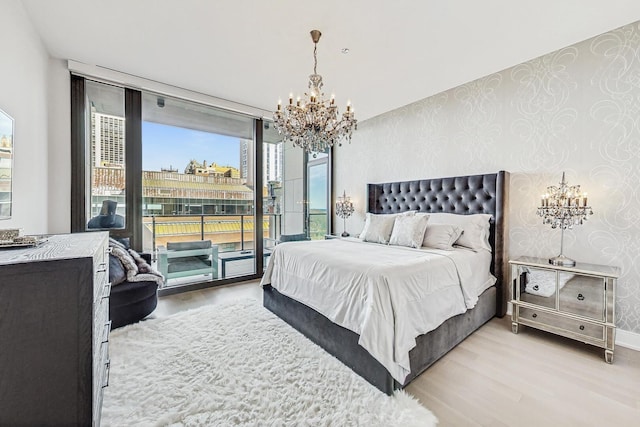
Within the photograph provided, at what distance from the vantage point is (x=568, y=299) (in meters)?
2.33

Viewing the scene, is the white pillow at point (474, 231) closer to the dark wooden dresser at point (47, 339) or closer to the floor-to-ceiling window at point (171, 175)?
the floor-to-ceiling window at point (171, 175)

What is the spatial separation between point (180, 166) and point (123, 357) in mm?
2549

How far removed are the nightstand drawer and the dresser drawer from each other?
7 centimetres

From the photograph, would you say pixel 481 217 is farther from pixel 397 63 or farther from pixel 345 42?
→ pixel 345 42

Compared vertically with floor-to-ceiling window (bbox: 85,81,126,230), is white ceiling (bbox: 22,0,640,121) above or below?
above

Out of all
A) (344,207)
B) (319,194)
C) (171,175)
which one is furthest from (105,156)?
(344,207)

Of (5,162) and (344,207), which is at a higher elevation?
(5,162)

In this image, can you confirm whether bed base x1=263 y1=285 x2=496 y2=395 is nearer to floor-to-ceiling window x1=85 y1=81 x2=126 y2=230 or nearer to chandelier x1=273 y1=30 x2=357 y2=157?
chandelier x1=273 y1=30 x2=357 y2=157

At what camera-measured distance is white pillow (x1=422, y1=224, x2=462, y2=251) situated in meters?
2.90

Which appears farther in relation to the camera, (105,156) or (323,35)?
(105,156)

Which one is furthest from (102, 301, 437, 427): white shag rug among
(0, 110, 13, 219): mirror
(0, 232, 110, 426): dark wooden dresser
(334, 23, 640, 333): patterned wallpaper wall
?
(334, 23, 640, 333): patterned wallpaper wall

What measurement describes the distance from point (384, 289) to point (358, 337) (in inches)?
16.6

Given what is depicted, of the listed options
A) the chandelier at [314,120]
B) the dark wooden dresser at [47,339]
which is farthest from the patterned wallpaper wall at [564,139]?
the dark wooden dresser at [47,339]

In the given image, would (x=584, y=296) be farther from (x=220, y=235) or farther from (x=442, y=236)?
(x=220, y=235)
